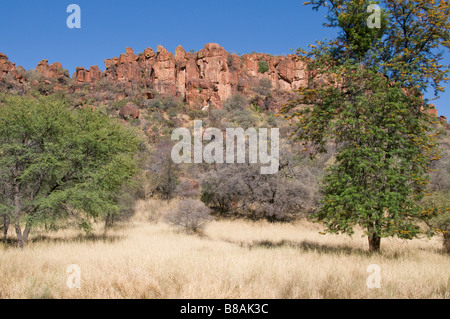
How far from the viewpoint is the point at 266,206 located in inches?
679

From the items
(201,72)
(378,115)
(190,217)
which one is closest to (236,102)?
(201,72)

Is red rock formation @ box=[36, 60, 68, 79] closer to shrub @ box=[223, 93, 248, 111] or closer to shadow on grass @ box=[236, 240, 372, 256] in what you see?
shrub @ box=[223, 93, 248, 111]

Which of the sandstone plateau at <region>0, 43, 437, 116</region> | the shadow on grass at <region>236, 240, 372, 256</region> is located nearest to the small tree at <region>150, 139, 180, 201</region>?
the shadow on grass at <region>236, 240, 372, 256</region>

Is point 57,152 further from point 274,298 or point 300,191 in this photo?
point 300,191

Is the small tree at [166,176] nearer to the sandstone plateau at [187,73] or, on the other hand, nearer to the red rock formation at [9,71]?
the sandstone plateau at [187,73]

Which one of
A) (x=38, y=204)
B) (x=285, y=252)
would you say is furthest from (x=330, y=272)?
(x=38, y=204)

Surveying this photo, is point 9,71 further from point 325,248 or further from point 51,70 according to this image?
point 325,248

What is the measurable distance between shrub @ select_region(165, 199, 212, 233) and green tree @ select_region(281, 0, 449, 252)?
7.47 metres

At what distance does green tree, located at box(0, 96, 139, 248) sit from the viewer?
351 inches

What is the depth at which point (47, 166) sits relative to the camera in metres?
9.05

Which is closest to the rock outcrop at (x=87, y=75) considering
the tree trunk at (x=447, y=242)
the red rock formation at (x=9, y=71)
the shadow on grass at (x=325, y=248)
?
the red rock formation at (x=9, y=71)

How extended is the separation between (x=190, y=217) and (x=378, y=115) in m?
9.55

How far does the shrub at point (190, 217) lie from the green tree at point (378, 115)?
7.47m

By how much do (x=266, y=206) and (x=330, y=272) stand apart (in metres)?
11.7
